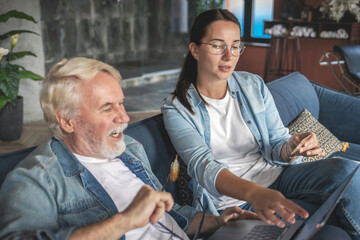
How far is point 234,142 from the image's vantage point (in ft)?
5.79

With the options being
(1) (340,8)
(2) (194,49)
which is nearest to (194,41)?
(2) (194,49)

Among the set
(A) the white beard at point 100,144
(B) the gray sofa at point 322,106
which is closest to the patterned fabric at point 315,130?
(B) the gray sofa at point 322,106

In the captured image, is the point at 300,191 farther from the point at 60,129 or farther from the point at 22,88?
the point at 22,88

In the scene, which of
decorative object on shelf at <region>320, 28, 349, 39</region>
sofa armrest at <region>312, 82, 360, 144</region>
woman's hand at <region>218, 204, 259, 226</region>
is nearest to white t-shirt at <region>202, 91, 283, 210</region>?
woman's hand at <region>218, 204, 259, 226</region>

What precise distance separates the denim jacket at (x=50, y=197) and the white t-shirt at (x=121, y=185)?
5cm

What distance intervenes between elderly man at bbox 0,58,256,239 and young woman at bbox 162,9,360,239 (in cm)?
40

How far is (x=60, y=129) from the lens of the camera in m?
1.22

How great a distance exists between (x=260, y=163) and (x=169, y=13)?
18.4ft

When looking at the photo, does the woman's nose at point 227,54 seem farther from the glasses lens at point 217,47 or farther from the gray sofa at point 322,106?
the gray sofa at point 322,106

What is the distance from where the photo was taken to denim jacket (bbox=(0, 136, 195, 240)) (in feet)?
3.20

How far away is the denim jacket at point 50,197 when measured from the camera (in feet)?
3.20

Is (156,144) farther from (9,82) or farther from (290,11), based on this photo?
(290,11)

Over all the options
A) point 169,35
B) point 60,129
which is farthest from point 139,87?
point 60,129

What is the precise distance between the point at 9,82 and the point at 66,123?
286 cm
